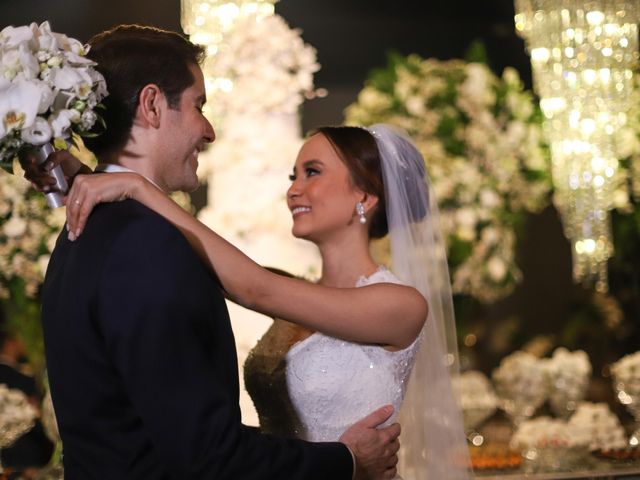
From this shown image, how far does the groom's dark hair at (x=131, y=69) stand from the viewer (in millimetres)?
2203

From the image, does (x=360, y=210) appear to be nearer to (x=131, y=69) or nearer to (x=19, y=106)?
(x=131, y=69)

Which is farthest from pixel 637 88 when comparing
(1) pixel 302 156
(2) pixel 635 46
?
(1) pixel 302 156

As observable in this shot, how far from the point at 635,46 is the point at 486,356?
460cm

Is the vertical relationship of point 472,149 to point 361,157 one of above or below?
below

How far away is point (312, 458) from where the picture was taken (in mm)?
2111

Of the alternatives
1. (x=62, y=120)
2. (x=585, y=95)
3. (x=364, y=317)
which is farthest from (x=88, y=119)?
(x=585, y=95)

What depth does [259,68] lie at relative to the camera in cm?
419

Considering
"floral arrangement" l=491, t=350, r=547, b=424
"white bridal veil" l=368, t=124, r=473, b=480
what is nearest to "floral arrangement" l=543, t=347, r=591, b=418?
"floral arrangement" l=491, t=350, r=547, b=424

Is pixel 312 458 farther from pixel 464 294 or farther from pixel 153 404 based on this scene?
pixel 464 294

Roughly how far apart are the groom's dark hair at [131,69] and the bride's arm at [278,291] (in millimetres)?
143

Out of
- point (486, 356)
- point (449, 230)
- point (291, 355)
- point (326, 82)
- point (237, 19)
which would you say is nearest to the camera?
point (291, 355)

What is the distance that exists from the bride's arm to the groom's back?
0.16 feet

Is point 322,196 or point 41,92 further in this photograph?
point 322,196

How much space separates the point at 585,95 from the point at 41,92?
317 cm
